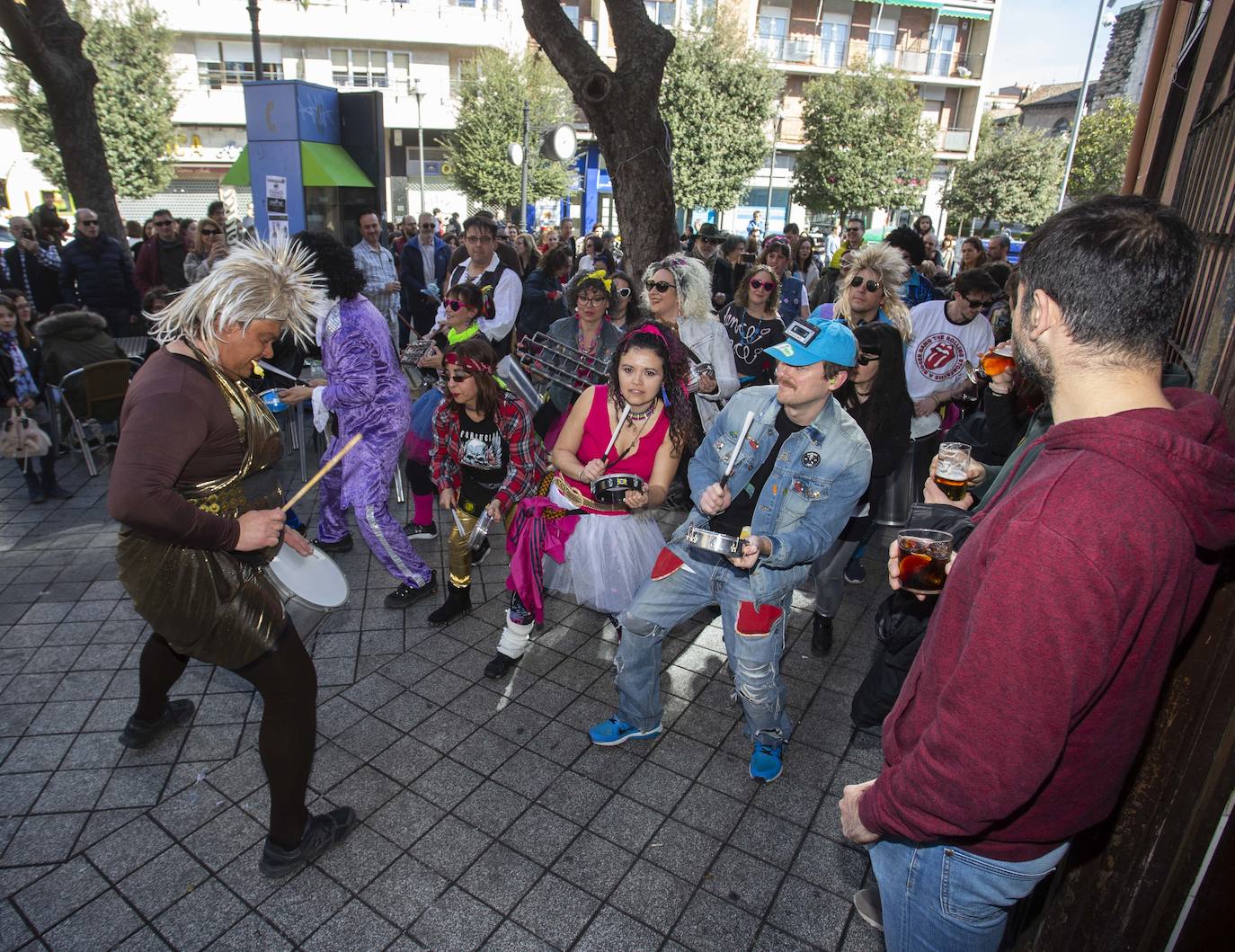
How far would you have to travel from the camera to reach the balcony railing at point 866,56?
36.8m

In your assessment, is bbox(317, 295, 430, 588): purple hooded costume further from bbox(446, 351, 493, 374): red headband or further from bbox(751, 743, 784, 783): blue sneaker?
bbox(751, 743, 784, 783): blue sneaker

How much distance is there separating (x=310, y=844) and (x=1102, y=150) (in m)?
37.8

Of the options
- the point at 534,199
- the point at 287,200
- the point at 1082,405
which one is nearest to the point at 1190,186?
the point at 1082,405

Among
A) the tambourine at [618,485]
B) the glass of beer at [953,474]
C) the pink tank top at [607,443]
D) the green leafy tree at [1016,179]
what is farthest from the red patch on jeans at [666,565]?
the green leafy tree at [1016,179]

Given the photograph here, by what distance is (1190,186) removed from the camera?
13.1 feet

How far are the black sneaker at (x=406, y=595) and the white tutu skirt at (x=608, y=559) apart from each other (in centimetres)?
126

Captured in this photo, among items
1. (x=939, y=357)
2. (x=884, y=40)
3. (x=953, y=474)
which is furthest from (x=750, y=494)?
(x=884, y=40)

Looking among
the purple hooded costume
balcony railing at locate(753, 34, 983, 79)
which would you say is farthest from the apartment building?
the purple hooded costume

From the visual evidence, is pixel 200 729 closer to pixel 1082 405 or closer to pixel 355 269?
pixel 355 269

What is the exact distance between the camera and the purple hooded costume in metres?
4.51

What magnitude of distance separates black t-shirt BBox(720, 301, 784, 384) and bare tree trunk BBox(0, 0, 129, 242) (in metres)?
8.53

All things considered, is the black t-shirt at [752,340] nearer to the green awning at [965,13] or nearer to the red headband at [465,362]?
the red headband at [465,362]

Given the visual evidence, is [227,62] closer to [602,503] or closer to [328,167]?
[328,167]

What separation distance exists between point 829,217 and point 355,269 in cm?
3853
